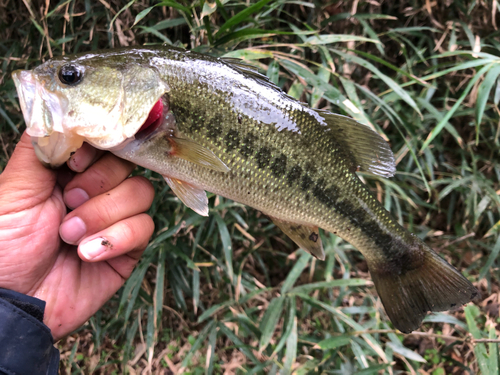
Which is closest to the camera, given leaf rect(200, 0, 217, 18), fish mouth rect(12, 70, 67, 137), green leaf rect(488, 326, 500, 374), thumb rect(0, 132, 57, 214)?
fish mouth rect(12, 70, 67, 137)

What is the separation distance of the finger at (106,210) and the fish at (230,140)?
0.47 feet

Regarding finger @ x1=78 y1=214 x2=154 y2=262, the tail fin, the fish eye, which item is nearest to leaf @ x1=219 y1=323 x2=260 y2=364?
the tail fin

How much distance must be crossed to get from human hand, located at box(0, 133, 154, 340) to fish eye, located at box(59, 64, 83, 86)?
0.74ft

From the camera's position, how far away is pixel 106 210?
1.11m

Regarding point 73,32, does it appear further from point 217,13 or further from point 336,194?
point 336,194

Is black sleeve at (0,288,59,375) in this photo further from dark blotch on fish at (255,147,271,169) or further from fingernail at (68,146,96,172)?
dark blotch on fish at (255,147,271,169)

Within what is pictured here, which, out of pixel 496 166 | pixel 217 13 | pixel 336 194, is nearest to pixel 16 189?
pixel 336 194

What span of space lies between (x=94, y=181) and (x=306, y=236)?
2.68 ft

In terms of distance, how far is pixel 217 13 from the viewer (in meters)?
1.96

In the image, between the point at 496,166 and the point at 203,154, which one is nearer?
the point at 203,154

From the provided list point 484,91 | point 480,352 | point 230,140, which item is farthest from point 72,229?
point 484,91

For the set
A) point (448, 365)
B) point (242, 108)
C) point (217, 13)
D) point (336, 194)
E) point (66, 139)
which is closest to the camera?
point (66, 139)

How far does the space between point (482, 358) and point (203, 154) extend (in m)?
1.66

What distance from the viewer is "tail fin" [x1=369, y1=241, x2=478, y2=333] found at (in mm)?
1275
